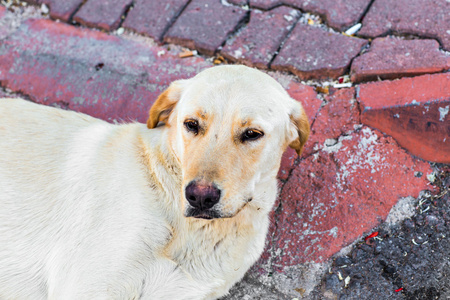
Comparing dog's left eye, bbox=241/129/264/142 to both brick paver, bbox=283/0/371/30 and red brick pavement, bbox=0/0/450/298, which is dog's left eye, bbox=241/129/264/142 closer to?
red brick pavement, bbox=0/0/450/298

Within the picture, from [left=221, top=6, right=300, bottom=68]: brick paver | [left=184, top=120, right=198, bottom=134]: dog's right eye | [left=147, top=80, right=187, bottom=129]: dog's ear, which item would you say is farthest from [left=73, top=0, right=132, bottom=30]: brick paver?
[left=184, top=120, right=198, bottom=134]: dog's right eye

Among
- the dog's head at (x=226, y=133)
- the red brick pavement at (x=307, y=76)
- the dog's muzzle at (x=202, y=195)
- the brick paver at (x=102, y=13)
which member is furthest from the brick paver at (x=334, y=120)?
the brick paver at (x=102, y=13)

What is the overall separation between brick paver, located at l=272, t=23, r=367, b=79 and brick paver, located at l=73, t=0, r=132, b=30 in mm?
1261

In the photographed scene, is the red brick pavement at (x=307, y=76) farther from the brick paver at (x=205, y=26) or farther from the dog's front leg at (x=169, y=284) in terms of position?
the dog's front leg at (x=169, y=284)

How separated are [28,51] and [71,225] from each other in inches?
67.7

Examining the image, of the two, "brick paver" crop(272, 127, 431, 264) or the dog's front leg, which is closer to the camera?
the dog's front leg

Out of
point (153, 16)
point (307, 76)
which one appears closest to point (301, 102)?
point (307, 76)

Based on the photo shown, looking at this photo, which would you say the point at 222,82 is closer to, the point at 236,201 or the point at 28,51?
the point at 236,201

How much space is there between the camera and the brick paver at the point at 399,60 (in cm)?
261

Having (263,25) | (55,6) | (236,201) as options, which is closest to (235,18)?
(263,25)

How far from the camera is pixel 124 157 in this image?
2.12 metres

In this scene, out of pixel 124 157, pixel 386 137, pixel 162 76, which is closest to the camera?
pixel 124 157

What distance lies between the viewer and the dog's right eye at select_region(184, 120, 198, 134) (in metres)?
1.91

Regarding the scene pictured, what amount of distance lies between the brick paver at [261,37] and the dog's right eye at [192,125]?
1.10m
